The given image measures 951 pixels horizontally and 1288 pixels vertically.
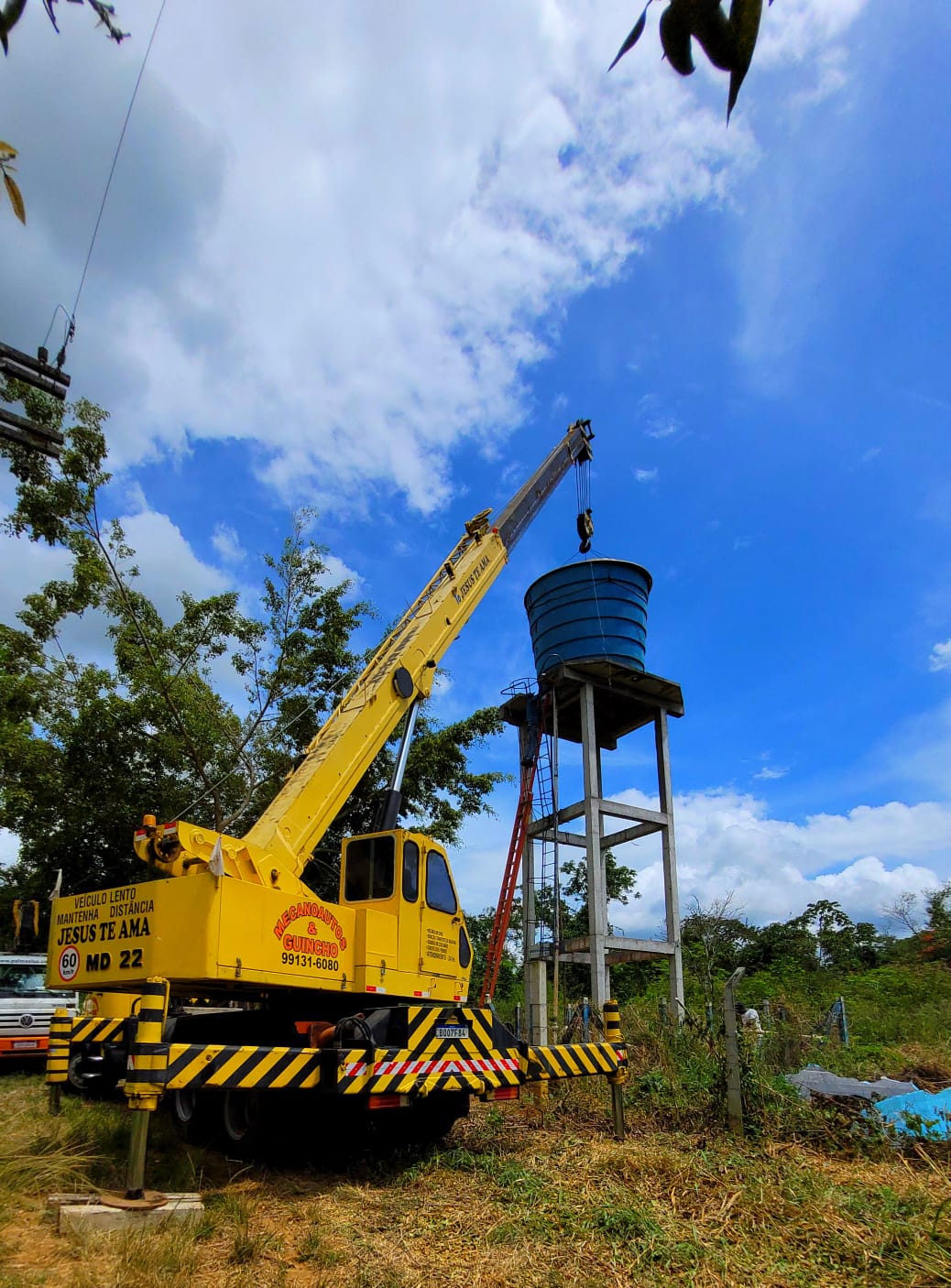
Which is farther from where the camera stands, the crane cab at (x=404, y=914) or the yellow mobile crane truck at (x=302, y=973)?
the crane cab at (x=404, y=914)

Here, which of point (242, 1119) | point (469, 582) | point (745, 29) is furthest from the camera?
point (469, 582)

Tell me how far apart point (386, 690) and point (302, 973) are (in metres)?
3.16

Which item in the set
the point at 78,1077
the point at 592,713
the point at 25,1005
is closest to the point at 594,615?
the point at 592,713

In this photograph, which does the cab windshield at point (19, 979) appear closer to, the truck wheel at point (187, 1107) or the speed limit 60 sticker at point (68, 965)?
the truck wheel at point (187, 1107)

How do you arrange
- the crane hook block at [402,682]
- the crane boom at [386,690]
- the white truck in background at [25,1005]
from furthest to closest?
the white truck in background at [25,1005] → the crane hook block at [402,682] → the crane boom at [386,690]

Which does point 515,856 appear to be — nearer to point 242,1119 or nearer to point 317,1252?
point 242,1119

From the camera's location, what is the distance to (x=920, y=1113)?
644 centimetres

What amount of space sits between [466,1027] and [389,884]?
4.44 ft

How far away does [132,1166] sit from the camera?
512 cm

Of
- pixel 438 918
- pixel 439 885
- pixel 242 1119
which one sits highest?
pixel 439 885

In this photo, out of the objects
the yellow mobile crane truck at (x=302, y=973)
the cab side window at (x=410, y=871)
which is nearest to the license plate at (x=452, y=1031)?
the yellow mobile crane truck at (x=302, y=973)

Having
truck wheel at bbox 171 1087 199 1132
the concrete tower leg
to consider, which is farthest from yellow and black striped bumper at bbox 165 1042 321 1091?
the concrete tower leg

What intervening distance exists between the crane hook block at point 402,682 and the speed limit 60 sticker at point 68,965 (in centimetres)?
377

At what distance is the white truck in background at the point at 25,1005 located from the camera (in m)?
13.1
